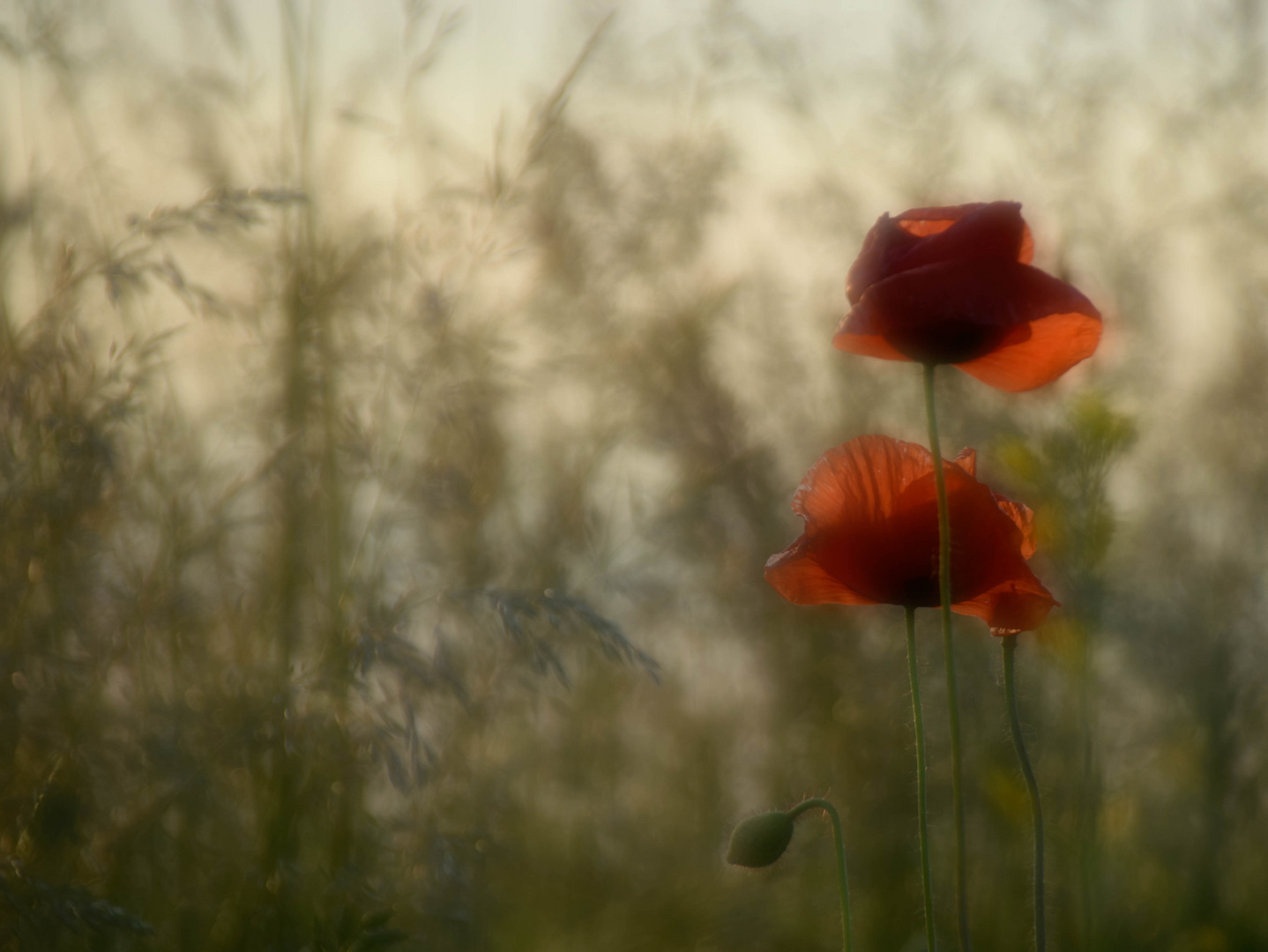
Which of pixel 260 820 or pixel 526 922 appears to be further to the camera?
pixel 526 922

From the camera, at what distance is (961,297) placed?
0.79 metres

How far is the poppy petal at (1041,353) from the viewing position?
0.85 metres

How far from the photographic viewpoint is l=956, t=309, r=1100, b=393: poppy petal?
2.77ft

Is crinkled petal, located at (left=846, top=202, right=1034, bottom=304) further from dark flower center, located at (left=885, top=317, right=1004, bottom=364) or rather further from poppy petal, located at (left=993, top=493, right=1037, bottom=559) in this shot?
poppy petal, located at (left=993, top=493, right=1037, bottom=559)

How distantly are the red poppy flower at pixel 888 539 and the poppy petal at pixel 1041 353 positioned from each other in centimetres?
7

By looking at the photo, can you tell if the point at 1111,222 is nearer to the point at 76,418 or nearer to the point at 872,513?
the point at 872,513

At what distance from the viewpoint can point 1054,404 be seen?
170 centimetres

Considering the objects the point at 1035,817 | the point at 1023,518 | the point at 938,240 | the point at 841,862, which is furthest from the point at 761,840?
the point at 938,240

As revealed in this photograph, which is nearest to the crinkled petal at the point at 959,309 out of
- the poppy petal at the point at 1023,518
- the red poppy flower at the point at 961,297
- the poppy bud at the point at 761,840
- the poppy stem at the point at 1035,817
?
the red poppy flower at the point at 961,297

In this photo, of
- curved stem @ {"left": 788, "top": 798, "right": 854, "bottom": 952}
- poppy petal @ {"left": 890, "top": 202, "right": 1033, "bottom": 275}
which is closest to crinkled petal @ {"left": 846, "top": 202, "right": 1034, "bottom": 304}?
poppy petal @ {"left": 890, "top": 202, "right": 1033, "bottom": 275}

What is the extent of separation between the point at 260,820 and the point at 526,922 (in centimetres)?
63

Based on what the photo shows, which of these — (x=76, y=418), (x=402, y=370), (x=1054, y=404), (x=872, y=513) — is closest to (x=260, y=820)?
(x=76, y=418)

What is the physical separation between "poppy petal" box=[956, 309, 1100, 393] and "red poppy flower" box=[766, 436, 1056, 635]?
7 centimetres

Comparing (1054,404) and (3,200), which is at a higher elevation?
(3,200)
